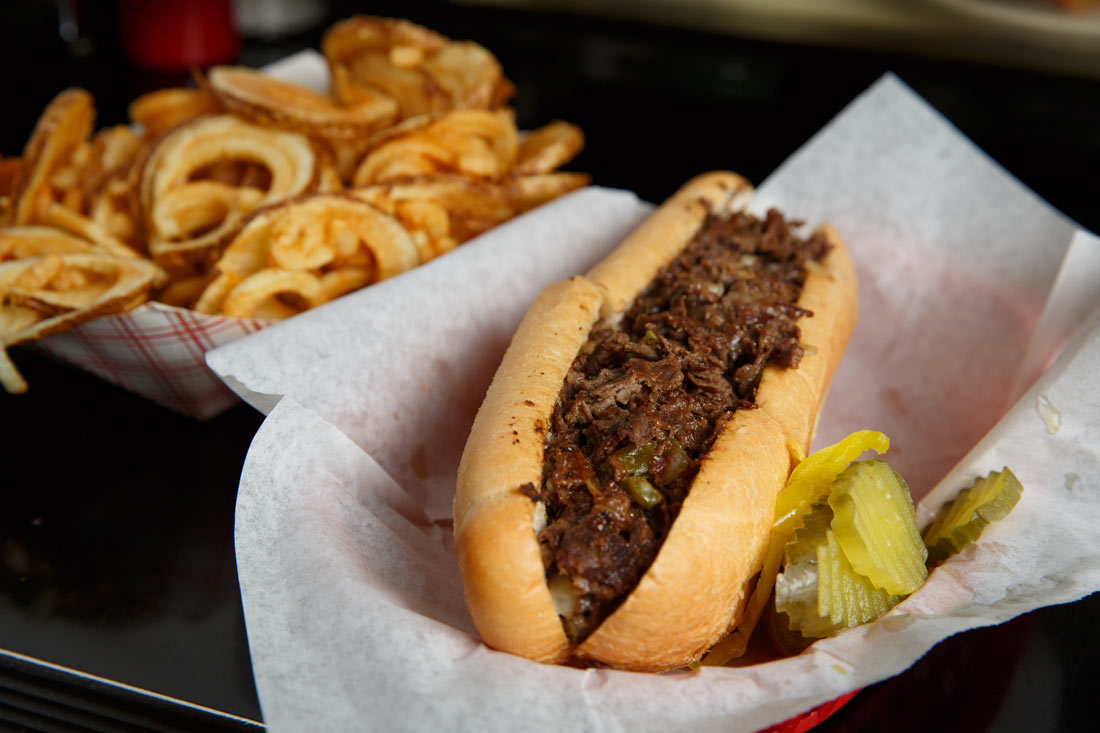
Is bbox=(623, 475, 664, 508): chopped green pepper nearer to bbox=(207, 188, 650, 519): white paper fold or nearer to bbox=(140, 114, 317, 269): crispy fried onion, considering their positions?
bbox=(207, 188, 650, 519): white paper fold

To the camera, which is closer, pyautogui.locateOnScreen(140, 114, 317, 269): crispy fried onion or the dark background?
the dark background

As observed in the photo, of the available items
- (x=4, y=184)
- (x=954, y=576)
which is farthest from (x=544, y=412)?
(x=4, y=184)

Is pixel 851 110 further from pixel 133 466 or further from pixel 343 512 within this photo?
pixel 133 466

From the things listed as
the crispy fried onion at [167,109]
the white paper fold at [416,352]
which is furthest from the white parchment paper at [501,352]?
the crispy fried onion at [167,109]

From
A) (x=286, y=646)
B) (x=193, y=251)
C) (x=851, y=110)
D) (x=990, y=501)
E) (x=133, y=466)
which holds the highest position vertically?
(x=851, y=110)

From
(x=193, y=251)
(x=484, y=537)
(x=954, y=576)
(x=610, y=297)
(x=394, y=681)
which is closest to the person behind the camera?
(x=394, y=681)

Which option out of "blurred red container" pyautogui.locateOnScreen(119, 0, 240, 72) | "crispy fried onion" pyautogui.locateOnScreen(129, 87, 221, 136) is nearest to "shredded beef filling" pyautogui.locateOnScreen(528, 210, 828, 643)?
"crispy fried onion" pyautogui.locateOnScreen(129, 87, 221, 136)
